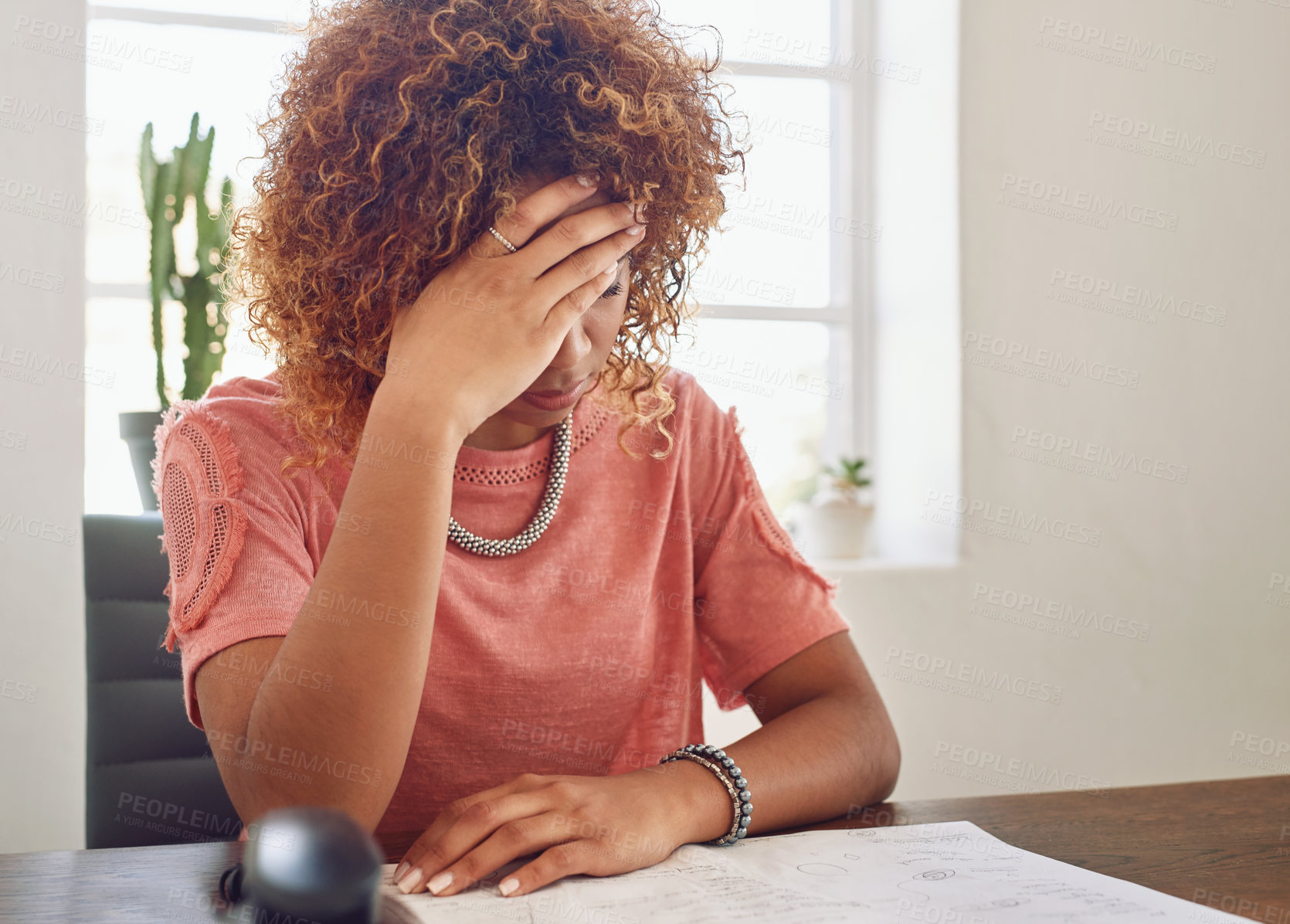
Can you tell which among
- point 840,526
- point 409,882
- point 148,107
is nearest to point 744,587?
point 409,882

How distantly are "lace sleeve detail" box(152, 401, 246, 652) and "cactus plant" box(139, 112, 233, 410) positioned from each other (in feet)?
2.68

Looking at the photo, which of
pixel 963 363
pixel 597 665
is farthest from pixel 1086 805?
pixel 963 363

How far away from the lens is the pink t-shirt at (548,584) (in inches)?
33.7

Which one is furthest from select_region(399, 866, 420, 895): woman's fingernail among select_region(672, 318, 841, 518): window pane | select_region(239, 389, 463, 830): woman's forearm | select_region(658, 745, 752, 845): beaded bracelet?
select_region(672, 318, 841, 518): window pane

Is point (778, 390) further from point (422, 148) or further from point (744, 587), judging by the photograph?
point (422, 148)

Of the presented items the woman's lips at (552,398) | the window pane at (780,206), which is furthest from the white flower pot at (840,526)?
the woman's lips at (552,398)

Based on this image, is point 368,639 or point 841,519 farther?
point 841,519

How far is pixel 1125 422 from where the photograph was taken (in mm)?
2193

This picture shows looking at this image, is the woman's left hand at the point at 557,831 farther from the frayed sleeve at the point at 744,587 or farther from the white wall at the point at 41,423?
the white wall at the point at 41,423

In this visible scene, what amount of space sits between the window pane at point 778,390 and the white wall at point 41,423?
1.38 m

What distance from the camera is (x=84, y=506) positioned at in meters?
1.94

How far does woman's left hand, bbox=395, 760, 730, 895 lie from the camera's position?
Result: 24.3 inches

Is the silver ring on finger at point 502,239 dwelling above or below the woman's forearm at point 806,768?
above

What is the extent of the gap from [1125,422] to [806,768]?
1694mm
